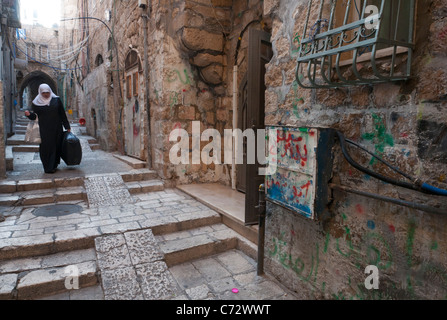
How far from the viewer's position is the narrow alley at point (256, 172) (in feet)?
5.30

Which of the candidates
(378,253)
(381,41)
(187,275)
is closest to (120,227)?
(187,275)

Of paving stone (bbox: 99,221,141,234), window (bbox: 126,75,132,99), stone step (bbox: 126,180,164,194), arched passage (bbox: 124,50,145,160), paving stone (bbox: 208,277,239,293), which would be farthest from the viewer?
window (bbox: 126,75,132,99)

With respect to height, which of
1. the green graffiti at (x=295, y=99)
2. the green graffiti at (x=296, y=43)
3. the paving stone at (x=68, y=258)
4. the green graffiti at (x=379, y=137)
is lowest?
the paving stone at (x=68, y=258)

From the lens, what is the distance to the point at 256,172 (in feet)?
10.7

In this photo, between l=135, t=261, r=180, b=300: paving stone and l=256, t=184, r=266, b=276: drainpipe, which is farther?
l=256, t=184, r=266, b=276: drainpipe

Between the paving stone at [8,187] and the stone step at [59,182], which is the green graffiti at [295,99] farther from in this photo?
the paving stone at [8,187]

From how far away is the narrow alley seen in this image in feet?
5.30

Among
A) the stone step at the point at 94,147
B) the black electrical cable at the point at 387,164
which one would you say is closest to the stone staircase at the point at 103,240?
the black electrical cable at the point at 387,164

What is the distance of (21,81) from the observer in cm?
1944

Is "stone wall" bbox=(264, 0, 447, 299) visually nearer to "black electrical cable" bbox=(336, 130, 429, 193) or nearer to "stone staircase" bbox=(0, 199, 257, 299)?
"black electrical cable" bbox=(336, 130, 429, 193)

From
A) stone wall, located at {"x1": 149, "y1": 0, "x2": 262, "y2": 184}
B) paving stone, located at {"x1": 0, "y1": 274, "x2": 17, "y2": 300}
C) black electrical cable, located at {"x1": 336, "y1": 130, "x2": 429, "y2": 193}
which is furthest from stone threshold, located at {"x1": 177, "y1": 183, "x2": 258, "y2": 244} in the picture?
paving stone, located at {"x1": 0, "y1": 274, "x2": 17, "y2": 300}

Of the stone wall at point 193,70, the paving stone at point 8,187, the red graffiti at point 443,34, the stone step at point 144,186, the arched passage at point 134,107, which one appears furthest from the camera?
the arched passage at point 134,107
